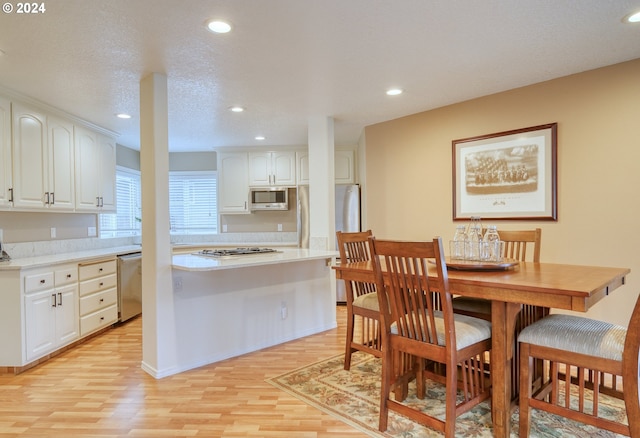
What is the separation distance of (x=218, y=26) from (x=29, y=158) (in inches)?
94.5

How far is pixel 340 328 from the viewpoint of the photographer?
398 cm

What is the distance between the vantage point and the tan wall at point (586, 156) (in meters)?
2.76

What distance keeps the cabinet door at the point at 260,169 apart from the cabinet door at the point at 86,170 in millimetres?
2051

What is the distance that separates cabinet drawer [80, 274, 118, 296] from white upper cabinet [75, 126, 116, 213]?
80 cm

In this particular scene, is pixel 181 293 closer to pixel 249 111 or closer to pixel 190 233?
pixel 249 111

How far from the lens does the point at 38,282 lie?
9.95ft

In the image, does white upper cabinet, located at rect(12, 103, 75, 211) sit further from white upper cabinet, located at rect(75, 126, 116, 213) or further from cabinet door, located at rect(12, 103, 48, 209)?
white upper cabinet, located at rect(75, 126, 116, 213)

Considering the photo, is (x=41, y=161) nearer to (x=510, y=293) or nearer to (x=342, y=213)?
(x=342, y=213)

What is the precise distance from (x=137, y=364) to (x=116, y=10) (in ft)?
8.50

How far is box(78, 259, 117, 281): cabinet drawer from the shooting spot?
3596 mm

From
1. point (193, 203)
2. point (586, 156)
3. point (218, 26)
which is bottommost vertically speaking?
point (193, 203)

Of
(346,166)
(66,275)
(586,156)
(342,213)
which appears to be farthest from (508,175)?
(66,275)

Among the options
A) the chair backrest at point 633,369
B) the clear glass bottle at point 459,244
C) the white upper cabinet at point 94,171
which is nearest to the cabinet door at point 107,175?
the white upper cabinet at point 94,171

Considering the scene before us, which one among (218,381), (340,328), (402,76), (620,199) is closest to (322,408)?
(218,381)
